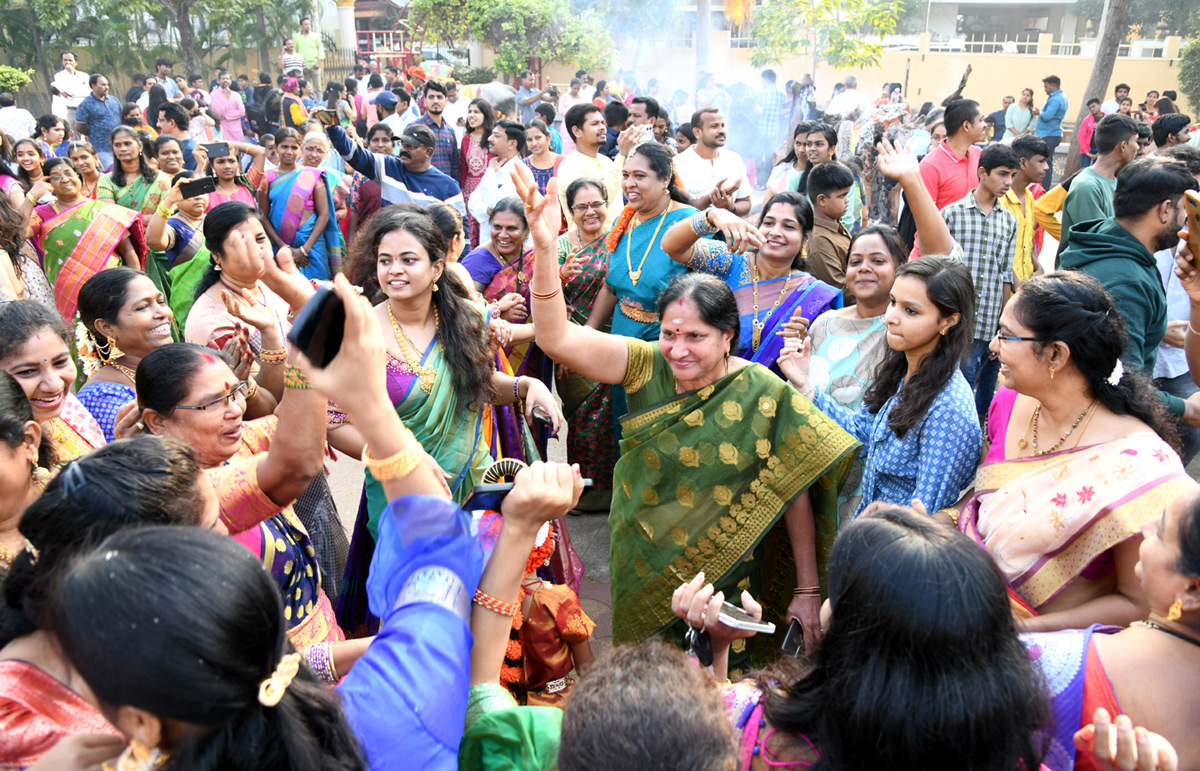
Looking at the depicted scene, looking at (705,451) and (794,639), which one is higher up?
(705,451)

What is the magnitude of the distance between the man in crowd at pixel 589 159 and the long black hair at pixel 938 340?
3454 mm

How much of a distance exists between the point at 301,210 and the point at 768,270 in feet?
11.9

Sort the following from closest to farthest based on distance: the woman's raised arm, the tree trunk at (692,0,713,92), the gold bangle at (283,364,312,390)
Answer: the gold bangle at (283,364,312,390), the woman's raised arm, the tree trunk at (692,0,713,92)

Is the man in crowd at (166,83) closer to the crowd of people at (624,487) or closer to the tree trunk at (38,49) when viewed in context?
the tree trunk at (38,49)

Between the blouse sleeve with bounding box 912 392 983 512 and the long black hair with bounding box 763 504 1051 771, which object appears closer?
the long black hair with bounding box 763 504 1051 771

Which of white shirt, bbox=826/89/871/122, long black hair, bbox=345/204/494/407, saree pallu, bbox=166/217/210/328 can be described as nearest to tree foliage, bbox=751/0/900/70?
white shirt, bbox=826/89/871/122

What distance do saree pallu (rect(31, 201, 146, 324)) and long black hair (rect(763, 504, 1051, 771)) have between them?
473 cm

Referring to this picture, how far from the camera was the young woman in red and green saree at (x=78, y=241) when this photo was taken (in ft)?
15.0

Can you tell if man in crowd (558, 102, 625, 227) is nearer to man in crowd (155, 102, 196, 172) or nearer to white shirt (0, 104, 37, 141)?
man in crowd (155, 102, 196, 172)

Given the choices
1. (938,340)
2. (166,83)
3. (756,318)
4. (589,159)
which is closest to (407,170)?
(589,159)

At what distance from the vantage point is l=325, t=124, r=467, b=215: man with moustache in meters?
6.36

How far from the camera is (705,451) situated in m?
2.51

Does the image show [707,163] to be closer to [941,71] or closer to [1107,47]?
[1107,47]

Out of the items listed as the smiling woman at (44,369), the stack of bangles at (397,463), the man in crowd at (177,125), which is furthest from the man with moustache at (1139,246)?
the man in crowd at (177,125)
